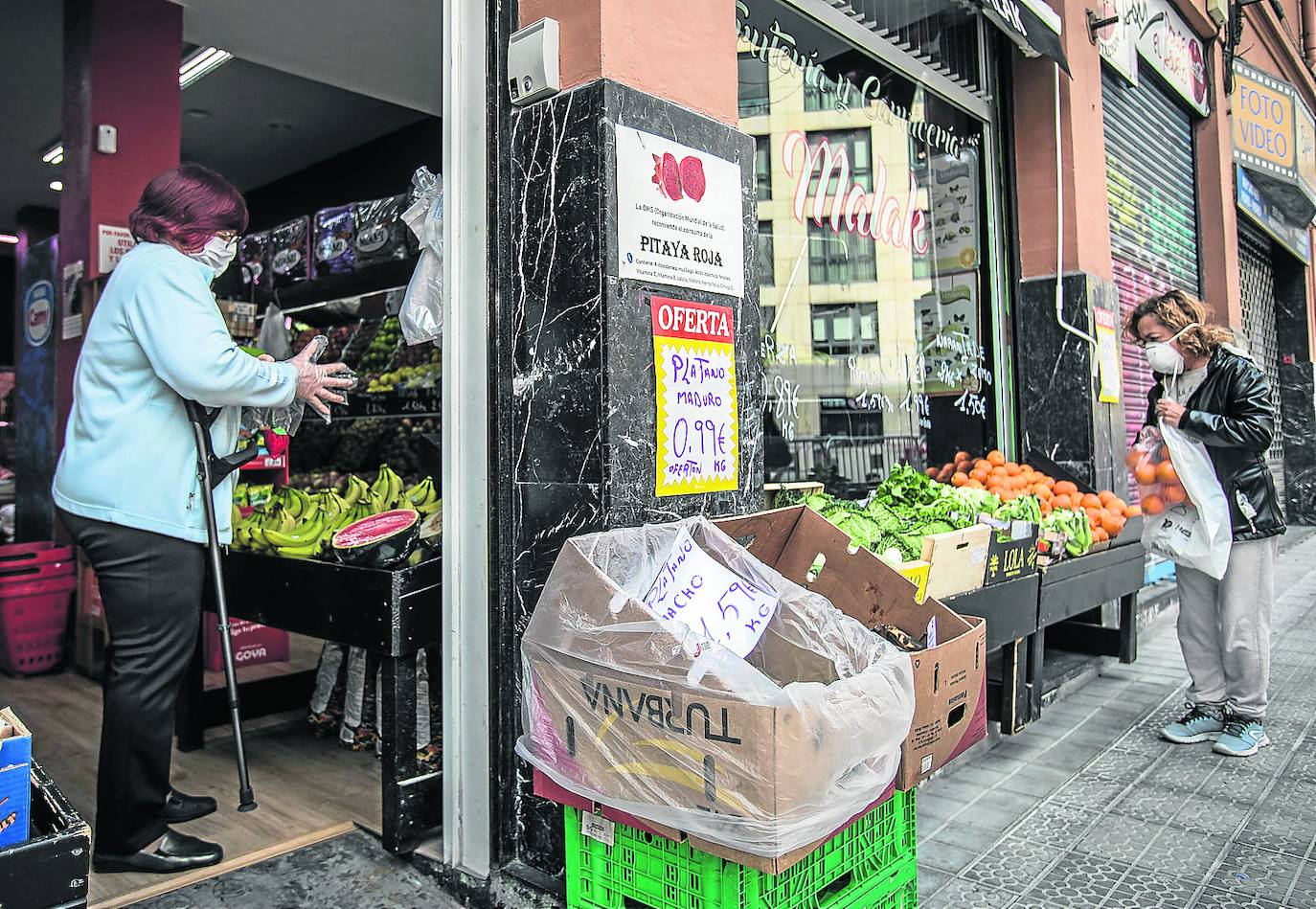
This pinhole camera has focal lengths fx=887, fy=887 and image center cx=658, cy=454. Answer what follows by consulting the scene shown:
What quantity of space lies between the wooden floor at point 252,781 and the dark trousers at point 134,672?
0.74 ft

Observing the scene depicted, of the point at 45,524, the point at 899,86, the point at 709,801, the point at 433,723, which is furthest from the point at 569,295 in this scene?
the point at 45,524

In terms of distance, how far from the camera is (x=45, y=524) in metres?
6.00

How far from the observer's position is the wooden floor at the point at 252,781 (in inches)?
112

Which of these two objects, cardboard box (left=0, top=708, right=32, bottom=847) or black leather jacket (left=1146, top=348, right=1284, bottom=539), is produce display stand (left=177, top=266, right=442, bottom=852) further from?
black leather jacket (left=1146, top=348, right=1284, bottom=539)

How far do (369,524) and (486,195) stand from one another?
1180 mm

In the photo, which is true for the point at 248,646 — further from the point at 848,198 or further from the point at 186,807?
the point at 848,198

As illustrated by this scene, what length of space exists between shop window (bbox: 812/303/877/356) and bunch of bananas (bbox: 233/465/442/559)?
220cm

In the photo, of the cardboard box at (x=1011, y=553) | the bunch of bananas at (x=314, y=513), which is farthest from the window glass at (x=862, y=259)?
the bunch of bananas at (x=314, y=513)

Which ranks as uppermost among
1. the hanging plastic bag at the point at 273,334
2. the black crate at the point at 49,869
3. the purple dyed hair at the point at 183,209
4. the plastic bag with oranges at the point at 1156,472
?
the hanging plastic bag at the point at 273,334

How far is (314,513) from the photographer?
3594mm

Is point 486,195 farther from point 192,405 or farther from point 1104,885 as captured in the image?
point 1104,885

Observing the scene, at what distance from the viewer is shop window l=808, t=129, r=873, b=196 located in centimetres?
469

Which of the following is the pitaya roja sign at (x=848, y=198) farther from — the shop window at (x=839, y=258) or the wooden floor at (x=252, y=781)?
the wooden floor at (x=252, y=781)

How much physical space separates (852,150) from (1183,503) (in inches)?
96.6
